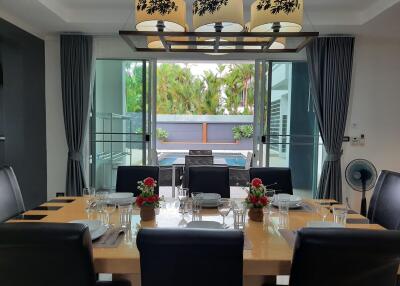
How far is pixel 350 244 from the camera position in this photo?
1.03 meters

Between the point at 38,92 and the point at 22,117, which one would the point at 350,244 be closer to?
the point at 22,117

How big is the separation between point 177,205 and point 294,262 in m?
1.10

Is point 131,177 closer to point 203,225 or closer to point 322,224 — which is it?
point 203,225

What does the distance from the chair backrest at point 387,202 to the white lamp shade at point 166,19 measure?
173cm

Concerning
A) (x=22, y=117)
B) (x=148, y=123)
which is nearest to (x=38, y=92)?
(x=22, y=117)

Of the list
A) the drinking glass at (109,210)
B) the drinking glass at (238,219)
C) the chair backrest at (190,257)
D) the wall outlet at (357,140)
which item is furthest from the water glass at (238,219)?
the wall outlet at (357,140)

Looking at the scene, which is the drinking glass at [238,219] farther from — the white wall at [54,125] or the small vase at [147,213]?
the white wall at [54,125]

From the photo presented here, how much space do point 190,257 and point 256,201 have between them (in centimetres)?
85

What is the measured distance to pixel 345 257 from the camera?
1062 mm

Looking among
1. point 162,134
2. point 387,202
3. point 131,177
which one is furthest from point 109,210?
point 162,134

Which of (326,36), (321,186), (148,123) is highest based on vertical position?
(326,36)

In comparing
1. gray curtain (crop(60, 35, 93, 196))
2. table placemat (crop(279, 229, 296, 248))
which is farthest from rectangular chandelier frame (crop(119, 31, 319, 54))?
gray curtain (crop(60, 35, 93, 196))

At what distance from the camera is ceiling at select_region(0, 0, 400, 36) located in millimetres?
3080

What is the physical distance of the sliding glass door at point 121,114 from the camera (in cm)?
407
